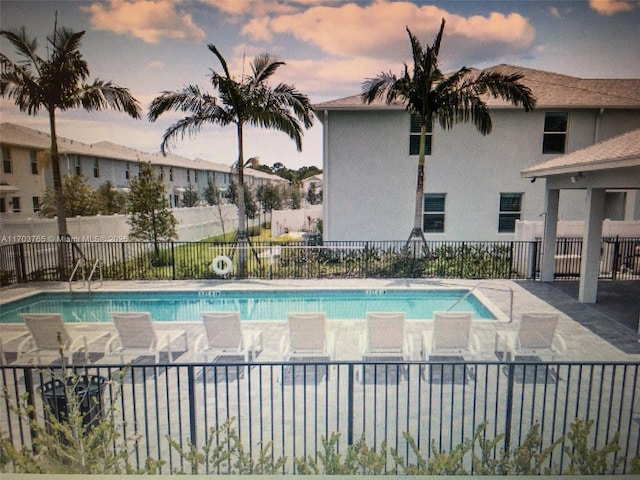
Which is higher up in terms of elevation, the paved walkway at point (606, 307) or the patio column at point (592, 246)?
the patio column at point (592, 246)

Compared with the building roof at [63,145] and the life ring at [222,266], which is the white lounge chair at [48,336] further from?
the building roof at [63,145]

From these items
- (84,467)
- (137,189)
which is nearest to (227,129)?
Result: (137,189)

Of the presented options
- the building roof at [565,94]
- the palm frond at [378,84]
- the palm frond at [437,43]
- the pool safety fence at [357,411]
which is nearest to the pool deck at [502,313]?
the pool safety fence at [357,411]

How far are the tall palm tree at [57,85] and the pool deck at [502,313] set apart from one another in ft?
17.9

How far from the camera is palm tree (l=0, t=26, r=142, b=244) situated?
1191cm

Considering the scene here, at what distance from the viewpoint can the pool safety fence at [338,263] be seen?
40.4 feet

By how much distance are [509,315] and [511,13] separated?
582 cm

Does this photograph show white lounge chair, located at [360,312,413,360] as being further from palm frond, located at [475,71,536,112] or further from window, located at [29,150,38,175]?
window, located at [29,150,38,175]

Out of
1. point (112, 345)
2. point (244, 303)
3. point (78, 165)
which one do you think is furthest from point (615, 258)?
point (78, 165)

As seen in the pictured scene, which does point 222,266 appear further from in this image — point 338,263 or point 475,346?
point 475,346

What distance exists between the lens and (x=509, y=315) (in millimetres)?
8812

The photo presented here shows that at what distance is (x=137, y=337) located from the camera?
21.1 feet

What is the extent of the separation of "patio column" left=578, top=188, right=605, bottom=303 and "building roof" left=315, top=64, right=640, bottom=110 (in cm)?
661

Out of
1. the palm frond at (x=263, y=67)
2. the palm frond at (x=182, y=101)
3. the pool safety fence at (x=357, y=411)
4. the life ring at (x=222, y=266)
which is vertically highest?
the palm frond at (x=263, y=67)
